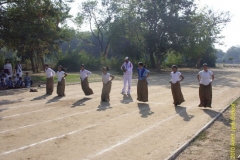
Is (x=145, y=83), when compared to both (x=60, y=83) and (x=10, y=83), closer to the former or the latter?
(x=60, y=83)

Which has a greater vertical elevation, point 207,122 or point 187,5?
point 187,5

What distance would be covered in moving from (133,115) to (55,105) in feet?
12.4

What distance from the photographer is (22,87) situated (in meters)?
20.0

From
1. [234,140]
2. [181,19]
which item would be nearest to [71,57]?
[181,19]

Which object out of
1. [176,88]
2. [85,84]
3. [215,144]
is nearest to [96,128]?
[215,144]

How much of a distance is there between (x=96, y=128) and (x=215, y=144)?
10.7ft

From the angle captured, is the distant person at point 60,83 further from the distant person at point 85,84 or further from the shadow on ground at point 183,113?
the shadow on ground at point 183,113

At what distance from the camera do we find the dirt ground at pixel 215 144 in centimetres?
634

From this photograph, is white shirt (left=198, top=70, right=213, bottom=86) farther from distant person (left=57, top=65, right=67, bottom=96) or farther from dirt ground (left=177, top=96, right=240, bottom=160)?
distant person (left=57, top=65, right=67, bottom=96)

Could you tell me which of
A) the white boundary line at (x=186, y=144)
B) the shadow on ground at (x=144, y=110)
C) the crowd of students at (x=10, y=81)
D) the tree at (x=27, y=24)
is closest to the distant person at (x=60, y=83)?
the shadow on ground at (x=144, y=110)

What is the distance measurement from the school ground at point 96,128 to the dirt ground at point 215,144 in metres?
0.32

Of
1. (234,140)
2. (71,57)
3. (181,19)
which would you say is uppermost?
(181,19)

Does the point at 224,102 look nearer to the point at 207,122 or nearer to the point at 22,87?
the point at 207,122

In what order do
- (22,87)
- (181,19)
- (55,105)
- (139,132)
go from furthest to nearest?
(181,19) < (22,87) < (55,105) < (139,132)
